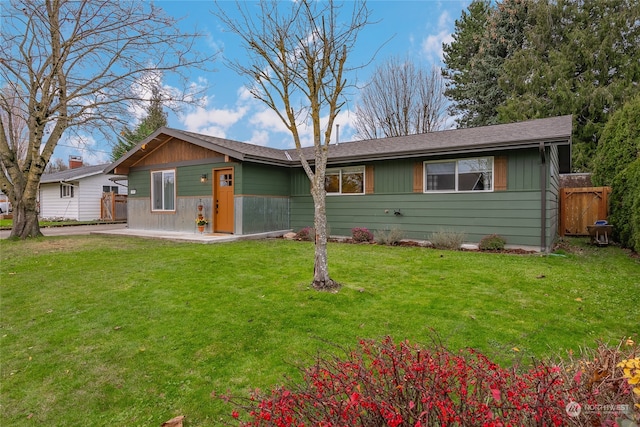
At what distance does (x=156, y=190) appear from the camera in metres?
12.7

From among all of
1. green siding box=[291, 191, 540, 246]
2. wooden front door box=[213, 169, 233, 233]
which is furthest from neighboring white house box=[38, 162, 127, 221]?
green siding box=[291, 191, 540, 246]

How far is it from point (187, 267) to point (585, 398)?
5802mm

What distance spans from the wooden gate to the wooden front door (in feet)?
36.9

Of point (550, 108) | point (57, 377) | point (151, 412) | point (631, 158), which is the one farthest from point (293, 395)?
point (550, 108)

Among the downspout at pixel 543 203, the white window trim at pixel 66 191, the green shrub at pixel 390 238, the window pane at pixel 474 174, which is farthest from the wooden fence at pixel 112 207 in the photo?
the downspout at pixel 543 203

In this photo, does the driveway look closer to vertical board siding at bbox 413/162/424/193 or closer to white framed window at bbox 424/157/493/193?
vertical board siding at bbox 413/162/424/193

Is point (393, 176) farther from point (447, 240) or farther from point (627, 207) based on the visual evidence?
point (627, 207)

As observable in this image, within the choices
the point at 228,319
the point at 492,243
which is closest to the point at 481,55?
the point at 492,243

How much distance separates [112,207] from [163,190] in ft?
32.3

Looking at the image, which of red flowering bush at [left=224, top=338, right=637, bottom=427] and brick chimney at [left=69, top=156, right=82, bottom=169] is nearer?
red flowering bush at [left=224, top=338, right=637, bottom=427]

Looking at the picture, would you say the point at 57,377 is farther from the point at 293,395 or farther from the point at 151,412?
the point at 293,395

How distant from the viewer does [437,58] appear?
21.0m

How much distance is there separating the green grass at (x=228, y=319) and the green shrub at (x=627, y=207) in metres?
1.40

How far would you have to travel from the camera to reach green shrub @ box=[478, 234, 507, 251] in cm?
805
